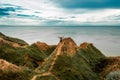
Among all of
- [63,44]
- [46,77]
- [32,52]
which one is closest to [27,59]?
[32,52]

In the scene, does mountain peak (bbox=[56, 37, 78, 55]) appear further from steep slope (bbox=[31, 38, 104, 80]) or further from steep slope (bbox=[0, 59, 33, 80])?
steep slope (bbox=[0, 59, 33, 80])

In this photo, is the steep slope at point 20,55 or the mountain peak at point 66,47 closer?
the mountain peak at point 66,47

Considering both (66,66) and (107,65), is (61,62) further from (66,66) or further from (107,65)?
(107,65)

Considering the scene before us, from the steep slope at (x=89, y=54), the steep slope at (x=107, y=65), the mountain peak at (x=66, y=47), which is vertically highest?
the mountain peak at (x=66, y=47)

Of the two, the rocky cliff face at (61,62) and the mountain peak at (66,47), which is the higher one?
the mountain peak at (66,47)

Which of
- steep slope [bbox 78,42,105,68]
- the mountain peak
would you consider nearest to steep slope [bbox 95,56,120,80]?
steep slope [bbox 78,42,105,68]

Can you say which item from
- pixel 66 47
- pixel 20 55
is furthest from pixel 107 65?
pixel 20 55

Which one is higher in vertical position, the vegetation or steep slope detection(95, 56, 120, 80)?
the vegetation

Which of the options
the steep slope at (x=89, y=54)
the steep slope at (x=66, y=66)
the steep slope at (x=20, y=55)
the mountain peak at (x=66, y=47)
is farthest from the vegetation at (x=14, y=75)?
the steep slope at (x=89, y=54)

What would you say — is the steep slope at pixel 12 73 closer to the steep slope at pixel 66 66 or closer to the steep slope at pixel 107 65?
the steep slope at pixel 66 66

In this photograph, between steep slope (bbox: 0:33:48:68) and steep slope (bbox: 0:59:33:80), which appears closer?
steep slope (bbox: 0:59:33:80)
